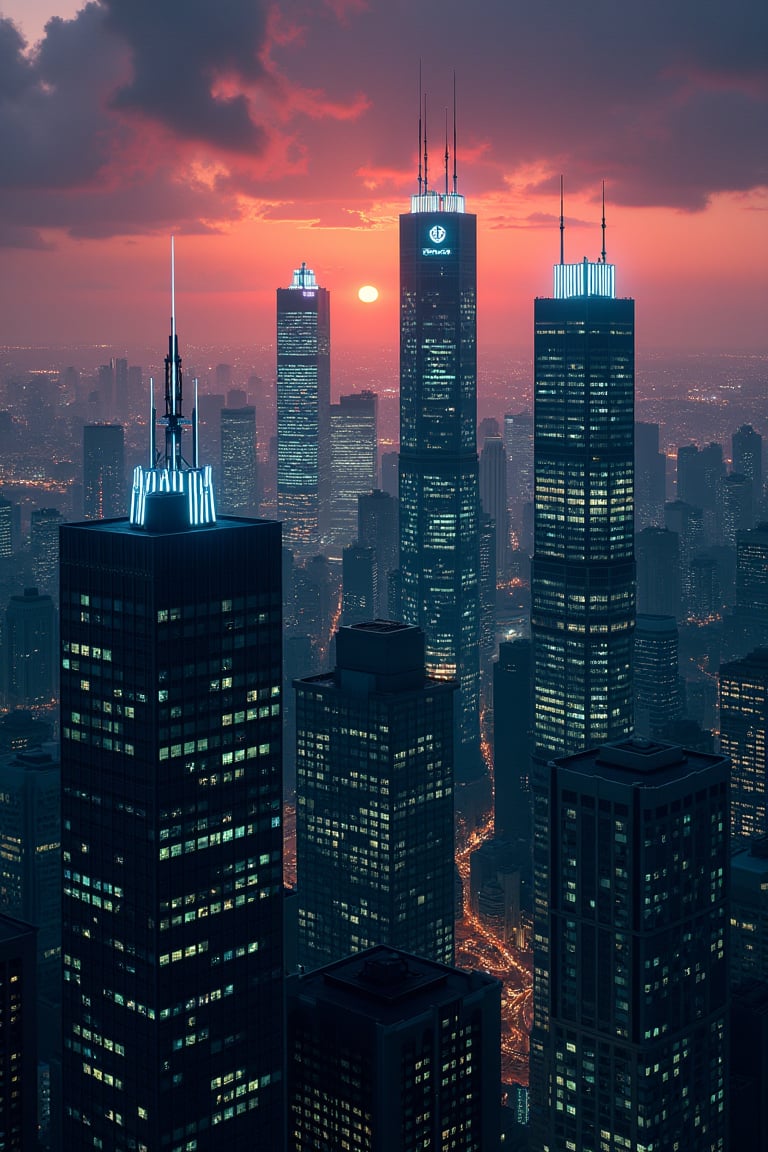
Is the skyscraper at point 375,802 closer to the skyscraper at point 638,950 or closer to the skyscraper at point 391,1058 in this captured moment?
the skyscraper at point 638,950

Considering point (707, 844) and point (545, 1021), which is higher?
point (707, 844)

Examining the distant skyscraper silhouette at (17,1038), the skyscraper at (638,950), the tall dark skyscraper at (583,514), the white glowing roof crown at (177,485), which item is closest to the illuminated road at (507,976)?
the tall dark skyscraper at (583,514)

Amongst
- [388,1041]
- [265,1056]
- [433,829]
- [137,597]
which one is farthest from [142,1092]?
[433,829]

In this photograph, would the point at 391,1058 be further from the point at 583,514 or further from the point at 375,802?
the point at 583,514

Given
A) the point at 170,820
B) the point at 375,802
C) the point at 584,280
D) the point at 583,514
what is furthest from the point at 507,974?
the point at 170,820

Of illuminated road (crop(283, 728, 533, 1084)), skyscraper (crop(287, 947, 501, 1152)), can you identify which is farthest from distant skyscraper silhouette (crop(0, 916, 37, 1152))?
illuminated road (crop(283, 728, 533, 1084))

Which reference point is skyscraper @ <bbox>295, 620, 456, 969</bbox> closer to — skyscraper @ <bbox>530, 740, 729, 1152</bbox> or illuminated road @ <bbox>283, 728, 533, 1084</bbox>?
illuminated road @ <bbox>283, 728, 533, 1084</bbox>

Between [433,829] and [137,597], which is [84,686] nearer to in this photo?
[137,597]
